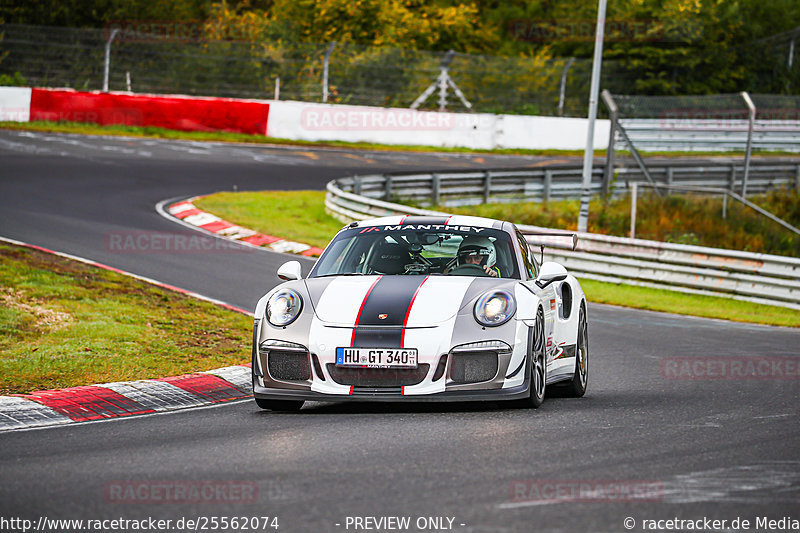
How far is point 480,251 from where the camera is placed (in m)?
8.38

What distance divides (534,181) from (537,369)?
20.1 metres

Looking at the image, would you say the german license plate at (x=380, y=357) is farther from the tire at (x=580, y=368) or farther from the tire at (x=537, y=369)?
the tire at (x=580, y=368)

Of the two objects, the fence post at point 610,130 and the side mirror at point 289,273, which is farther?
the fence post at point 610,130

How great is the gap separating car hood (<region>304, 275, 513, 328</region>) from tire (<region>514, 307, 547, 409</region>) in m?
0.38

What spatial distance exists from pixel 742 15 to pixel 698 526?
167 feet

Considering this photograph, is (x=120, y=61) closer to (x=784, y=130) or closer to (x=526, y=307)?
(x=784, y=130)

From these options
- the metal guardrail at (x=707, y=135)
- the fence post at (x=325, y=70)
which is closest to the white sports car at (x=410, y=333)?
the metal guardrail at (x=707, y=135)

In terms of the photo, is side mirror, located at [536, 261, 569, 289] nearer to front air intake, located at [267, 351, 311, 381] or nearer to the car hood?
the car hood

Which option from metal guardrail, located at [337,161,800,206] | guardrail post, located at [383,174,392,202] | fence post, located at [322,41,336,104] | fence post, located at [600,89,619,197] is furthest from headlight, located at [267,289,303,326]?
fence post, located at [322,41,336,104]

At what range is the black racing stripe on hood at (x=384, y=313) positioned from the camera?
23.2 feet

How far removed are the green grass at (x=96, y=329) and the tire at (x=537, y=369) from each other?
10.3ft

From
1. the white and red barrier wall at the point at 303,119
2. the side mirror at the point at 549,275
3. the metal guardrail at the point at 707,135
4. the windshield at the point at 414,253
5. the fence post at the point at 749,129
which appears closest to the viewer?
the side mirror at the point at 549,275

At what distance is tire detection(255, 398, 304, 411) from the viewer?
771 cm

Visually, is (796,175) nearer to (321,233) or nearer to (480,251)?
(321,233)
